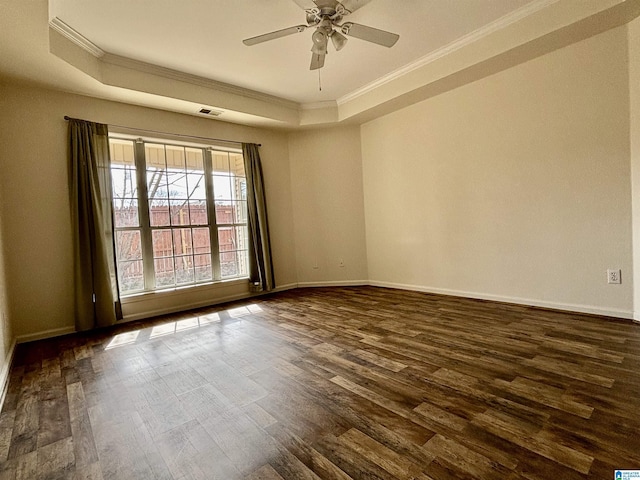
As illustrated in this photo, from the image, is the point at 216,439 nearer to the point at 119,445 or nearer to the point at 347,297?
the point at 119,445

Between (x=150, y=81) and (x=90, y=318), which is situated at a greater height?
(x=150, y=81)

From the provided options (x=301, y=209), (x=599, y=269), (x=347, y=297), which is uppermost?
(x=301, y=209)

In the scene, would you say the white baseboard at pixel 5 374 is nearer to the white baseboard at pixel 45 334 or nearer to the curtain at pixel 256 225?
the white baseboard at pixel 45 334

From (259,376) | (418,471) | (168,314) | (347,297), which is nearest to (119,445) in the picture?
(259,376)

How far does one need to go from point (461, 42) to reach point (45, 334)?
5652mm

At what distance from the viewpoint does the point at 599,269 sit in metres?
3.01

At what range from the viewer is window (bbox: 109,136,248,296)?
12.9ft

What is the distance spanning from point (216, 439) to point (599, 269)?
12.2 feet

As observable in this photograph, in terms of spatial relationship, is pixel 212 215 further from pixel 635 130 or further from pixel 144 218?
pixel 635 130

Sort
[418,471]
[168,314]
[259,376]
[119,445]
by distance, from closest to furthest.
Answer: [418,471], [119,445], [259,376], [168,314]

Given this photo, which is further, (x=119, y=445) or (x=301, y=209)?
(x=301, y=209)

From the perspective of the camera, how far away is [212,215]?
4652 mm

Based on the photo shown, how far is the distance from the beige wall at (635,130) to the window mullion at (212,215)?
4910mm

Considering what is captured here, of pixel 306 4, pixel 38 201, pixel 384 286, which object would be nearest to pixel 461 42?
pixel 306 4
